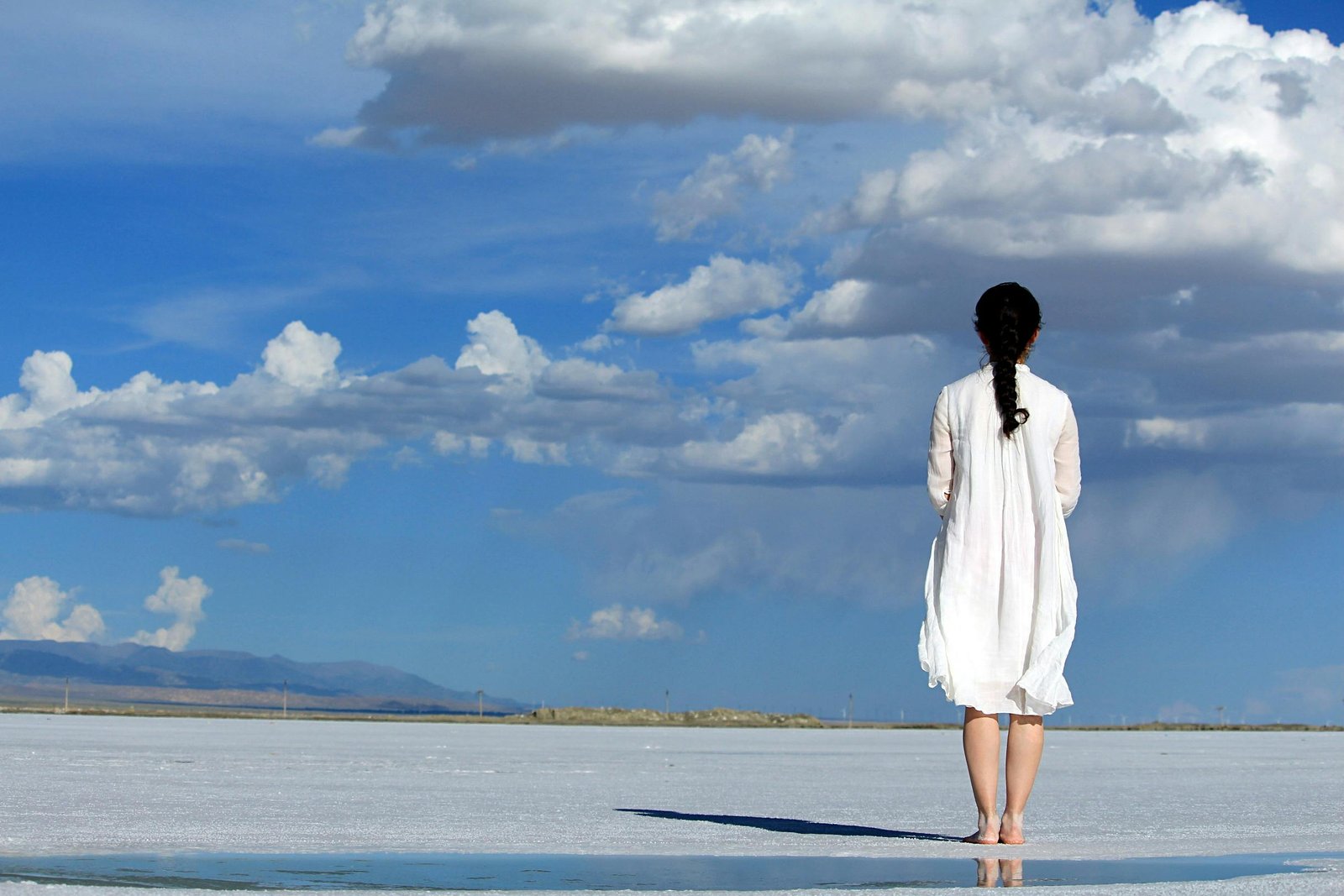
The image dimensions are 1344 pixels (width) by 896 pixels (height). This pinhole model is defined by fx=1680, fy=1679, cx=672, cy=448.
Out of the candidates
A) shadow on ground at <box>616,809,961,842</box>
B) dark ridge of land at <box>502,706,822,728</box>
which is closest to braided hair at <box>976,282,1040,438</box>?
shadow on ground at <box>616,809,961,842</box>

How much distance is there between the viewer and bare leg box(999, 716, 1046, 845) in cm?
851

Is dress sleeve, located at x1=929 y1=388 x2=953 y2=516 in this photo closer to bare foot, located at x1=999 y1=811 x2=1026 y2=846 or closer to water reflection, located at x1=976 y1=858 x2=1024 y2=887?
bare foot, located at x1=999 y1=811 x2=1026 y2=846

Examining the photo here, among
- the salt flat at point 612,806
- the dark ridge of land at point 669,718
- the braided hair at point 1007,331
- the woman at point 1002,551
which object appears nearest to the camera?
the salt flat at point 612,806

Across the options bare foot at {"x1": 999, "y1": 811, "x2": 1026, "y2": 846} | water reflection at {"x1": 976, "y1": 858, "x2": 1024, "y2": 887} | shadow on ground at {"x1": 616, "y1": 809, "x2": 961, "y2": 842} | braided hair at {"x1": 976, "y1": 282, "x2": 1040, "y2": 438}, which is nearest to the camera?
water reflection at {"x1": 976, "y1": 858, "x2": 1024, "y2": 887}

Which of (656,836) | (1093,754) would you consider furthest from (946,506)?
(1093,754)

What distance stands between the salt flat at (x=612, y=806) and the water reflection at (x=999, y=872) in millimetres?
341

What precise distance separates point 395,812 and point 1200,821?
5004 mm

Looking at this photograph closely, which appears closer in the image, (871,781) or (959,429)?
(959,429)

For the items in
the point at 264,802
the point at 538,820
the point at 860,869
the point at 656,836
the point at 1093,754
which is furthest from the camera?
the point at 1093,754

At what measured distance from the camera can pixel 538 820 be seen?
9914 millimetres

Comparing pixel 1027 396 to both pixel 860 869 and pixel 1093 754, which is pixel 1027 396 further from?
pixel 1093 754

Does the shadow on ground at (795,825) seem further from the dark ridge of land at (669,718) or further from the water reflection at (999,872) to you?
the dark ridge of land at (669,718)

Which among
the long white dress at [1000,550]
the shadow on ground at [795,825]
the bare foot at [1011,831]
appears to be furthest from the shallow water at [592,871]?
the shadow on ground at [795,825]

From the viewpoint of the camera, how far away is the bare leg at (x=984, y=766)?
856cm
